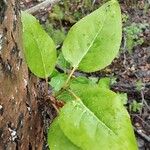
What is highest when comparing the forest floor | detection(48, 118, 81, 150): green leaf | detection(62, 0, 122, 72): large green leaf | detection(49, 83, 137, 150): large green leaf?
detection(62, 0, 122, 72): large green leaf

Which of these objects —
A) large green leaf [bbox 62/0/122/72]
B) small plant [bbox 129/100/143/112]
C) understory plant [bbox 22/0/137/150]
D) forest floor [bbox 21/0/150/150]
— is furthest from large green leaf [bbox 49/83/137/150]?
small plant [bbox 129/100/143/112]

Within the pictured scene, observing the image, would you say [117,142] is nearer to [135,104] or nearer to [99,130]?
[99,130]

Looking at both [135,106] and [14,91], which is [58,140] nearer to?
[14,91]

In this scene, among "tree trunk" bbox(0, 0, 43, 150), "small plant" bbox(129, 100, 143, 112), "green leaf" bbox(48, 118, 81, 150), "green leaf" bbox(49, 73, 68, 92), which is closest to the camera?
"tree trunk" bbox(0, 0, 43, 150)

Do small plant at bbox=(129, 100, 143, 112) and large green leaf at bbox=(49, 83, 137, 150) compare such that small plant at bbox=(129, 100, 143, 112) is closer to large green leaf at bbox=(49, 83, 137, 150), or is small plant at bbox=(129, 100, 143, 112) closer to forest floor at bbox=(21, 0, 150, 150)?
forest floor at bbox=(21, 0, 150, 150)

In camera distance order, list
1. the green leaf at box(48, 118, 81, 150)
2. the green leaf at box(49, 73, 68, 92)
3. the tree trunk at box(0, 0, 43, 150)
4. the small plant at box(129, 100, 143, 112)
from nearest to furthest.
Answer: the tree trunk at box(0, 0, 43, 150) < the green leaf at box(48, 118, 81, 150) < the green leaf at box(49, 73, 68, 92) < the small plant at box(129, 100, 143, 112)

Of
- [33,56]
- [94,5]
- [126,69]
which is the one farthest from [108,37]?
[94,5]

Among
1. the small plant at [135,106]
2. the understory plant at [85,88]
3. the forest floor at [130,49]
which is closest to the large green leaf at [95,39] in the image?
the understory plant at [85,88]

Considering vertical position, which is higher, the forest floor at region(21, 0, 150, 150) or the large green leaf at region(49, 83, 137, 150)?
the large green leaf at region(49, 83, 137, 150)
